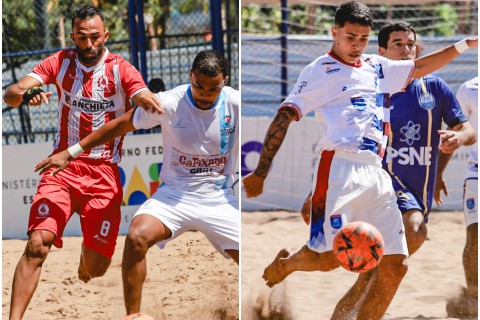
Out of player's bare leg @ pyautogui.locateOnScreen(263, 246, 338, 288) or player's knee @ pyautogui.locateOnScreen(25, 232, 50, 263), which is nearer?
player's bare leg @ pyautogui.locateOnScreen(263, 246, 338, 288)

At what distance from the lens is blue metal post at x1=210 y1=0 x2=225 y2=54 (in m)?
8.44

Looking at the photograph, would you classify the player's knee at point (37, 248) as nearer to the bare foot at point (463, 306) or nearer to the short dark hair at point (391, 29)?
the short dark hair at point (391, 29)

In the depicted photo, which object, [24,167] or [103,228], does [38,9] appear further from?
[103,228]

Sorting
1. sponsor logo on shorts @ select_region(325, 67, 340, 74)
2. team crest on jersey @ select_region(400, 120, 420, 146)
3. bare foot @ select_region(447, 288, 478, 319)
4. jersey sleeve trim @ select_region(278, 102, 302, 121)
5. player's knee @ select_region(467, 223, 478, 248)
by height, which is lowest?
bare foot @ select_region(447, 288, 478, 319)

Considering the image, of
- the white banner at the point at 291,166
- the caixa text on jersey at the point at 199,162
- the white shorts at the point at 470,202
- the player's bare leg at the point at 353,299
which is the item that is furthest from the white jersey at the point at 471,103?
the white banner at the point at 291,166

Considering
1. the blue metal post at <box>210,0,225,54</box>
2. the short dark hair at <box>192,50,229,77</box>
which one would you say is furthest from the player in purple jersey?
the blue metal post at <box>210,0,225,54</box>

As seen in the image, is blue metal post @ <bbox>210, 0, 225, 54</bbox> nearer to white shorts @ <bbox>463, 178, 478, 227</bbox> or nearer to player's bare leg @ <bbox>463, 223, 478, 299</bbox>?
white shorts @ <bbox>463, 178, 478, 227</bbox>

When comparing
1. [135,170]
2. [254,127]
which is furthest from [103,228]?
[254,127]

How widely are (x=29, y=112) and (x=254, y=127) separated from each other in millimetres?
2729

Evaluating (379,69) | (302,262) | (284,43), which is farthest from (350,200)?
(284,43)

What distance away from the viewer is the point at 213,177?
16.8 ft

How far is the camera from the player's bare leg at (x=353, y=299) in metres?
4.95

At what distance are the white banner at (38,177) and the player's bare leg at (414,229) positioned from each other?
4046 mm

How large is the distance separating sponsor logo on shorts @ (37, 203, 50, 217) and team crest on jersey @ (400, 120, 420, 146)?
2385 mm
